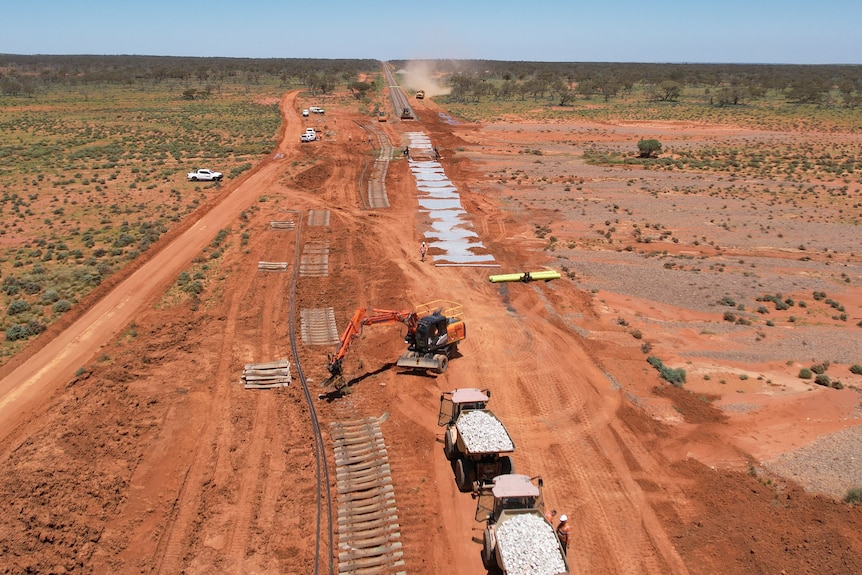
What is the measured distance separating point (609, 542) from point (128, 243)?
36413 millimetres

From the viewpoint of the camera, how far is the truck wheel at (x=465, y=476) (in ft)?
58.0

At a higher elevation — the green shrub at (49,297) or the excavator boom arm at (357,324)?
the excavator boom arm at (357,324)

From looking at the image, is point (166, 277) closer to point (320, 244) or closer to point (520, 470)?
point (320, 244)

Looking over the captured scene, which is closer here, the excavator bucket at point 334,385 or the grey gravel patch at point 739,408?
the grey gravel patch at point 739,408

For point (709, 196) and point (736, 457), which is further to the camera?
point (709, 196)

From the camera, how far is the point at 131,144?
241ft

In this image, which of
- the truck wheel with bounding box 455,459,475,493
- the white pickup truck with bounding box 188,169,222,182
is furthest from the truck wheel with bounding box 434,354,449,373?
the white pickup truck with bounding box 188,169,222,182

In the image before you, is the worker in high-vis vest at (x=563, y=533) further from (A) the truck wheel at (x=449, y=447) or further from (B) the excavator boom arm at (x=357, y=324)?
(B) the excavator boom arm at (x=357, y=324)

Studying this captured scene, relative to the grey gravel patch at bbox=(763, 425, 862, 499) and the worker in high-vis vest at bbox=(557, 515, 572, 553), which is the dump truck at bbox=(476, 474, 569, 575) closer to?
the worker in high-vis vest at bbox=(557, 515, 572, 553)

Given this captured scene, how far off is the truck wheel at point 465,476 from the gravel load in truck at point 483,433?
1183mm

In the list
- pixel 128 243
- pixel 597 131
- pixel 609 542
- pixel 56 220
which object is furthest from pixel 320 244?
pixel 597 131

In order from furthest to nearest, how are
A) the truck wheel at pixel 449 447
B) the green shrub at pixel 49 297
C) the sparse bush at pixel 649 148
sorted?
the sparse bush at pixel 649 148 → the green shrub at pixel 49 297 → the truck wheel at pixel 449 447

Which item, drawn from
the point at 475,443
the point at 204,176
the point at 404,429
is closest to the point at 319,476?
the point at 404,429

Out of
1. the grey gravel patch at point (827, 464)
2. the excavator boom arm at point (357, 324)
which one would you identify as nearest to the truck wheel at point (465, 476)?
the excavator boom arm at point (357, 324)
